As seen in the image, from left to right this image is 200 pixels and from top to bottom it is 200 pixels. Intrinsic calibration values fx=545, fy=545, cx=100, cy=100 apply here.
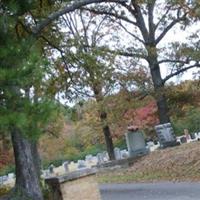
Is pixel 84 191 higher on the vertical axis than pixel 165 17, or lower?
lower

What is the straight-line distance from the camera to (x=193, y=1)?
23938 millimetres

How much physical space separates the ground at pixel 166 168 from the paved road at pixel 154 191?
850 mm

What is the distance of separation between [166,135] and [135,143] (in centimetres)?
226

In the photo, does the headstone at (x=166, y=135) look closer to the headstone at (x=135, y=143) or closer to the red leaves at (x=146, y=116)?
the headstone at (x=135, y=143)

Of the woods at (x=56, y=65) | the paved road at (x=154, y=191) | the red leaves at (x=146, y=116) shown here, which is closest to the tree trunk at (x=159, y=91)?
the woods at (x=56, y=65)

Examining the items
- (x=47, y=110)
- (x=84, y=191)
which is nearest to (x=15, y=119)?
(x=47, y=110)

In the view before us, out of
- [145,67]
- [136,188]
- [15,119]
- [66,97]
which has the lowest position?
[136,188]

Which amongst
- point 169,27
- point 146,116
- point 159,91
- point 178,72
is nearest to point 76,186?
point 159,91

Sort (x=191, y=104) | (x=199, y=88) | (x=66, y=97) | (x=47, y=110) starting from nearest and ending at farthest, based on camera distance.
Result: (x=47, y=110) → (x=66, y=97) → (x=199, y=88) → (x=191, y=104)

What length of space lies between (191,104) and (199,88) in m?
3.30

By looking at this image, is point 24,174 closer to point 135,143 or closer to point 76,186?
point 76,186

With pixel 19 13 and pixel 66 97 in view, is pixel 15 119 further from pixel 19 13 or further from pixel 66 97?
pixel 66 97

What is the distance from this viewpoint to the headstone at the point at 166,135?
2570cm

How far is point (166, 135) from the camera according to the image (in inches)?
1027
